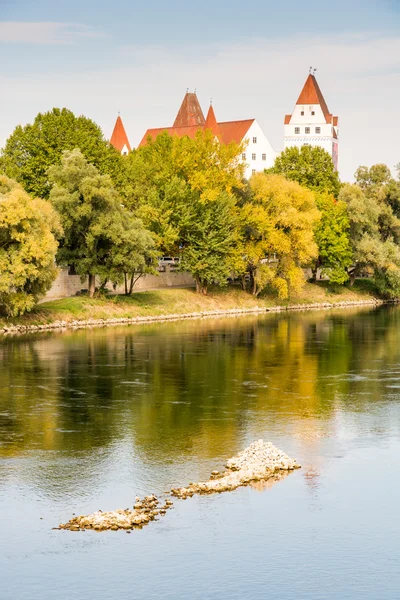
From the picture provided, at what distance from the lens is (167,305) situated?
80562 millimetres

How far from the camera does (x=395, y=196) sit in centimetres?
10669

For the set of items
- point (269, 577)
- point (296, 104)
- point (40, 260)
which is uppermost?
point (296, 104)

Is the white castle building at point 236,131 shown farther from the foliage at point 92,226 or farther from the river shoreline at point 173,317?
the foliage at point 92,226

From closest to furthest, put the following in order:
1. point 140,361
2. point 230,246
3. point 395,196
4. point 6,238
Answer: point 140,361 < point 6,238 < point 230,246 < point 395,196

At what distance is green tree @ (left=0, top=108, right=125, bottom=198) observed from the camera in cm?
8306

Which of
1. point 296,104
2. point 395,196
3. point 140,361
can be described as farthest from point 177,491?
point 296,104

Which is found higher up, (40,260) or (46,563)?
(40,260)

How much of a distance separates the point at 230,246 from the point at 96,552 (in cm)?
6688

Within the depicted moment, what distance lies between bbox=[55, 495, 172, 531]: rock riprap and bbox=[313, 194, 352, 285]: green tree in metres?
75.5

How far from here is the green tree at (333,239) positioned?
98.2m

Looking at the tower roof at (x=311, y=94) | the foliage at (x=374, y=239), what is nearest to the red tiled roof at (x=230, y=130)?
the tower roof at (x=311, y=94)

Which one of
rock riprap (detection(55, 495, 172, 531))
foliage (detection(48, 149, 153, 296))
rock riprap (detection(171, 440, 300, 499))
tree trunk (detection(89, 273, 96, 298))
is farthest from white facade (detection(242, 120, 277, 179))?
rock riprap (detection(55, 495, 172, 531))

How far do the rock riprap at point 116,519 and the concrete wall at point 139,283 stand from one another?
166ft

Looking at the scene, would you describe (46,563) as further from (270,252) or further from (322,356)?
(270,252)
